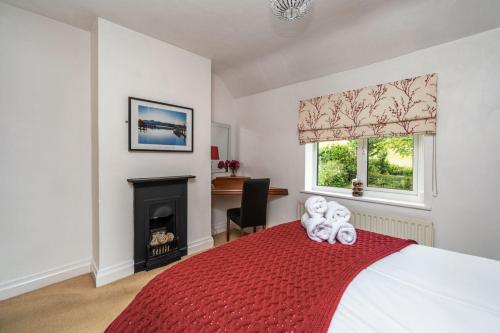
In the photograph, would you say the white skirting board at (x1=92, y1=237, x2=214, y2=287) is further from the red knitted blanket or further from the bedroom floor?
the red knitted blanket

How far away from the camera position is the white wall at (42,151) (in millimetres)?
1972

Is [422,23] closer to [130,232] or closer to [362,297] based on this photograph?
[362,297]

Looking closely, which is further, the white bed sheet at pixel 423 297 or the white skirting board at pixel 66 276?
the white skirting board at pixel 66 276

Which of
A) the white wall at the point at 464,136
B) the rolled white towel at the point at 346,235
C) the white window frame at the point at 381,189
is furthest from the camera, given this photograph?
the white window frame at the point at 381,189

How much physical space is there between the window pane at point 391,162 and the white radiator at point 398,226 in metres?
0.38

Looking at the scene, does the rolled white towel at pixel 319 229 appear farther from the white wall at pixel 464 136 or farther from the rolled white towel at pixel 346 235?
the white wall at pixel 464 136

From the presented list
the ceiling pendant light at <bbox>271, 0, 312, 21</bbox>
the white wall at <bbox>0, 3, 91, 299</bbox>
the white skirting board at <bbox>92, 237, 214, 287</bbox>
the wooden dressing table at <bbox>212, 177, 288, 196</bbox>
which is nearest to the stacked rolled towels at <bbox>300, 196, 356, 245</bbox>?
the ceiling pendant light at <bbox>271, 0, 312, 21</bbox>

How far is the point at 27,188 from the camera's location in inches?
Result: 81.4

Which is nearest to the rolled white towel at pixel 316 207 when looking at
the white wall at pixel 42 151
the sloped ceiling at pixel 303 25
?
the sloped ceiling at pixel 303 25

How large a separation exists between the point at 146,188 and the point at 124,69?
122cm

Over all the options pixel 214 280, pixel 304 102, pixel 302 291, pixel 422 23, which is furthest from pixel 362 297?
pixel 304 102

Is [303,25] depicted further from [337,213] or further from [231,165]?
[231,165]

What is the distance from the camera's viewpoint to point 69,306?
1.85 meters

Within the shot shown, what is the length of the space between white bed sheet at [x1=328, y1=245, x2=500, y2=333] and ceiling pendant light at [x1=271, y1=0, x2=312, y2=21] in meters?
1.53
